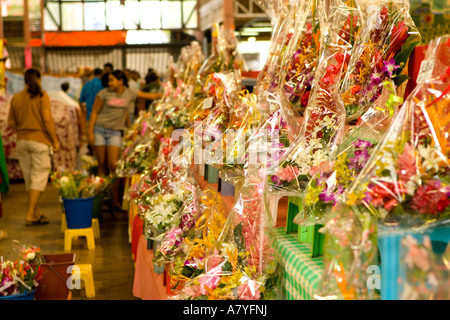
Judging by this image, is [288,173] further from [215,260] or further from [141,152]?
[141,152]

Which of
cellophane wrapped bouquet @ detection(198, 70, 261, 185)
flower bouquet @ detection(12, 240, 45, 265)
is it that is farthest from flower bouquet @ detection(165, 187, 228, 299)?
flower bouquet @ detection(12, 240, 45, 265)

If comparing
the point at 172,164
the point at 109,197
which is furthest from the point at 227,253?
the point at 109,197

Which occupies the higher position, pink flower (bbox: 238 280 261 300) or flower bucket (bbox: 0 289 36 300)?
pink flower (bbox: 238 280 261 300)

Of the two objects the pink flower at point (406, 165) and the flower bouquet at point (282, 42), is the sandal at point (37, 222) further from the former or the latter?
the pink flower at point (406, 165)

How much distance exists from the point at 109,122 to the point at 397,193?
17.3 feet

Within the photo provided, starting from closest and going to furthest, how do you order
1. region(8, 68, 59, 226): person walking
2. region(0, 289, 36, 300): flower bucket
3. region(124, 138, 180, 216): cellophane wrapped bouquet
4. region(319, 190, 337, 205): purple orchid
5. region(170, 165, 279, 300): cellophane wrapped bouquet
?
region(319, 190, 337, 205): purple orchid < region(170, 165, 279, 300): cellophane wrapped bouquet < region(0, 289, 36, 300): flower bucket < region(124, 138, 180, 216): cellophane wrapped bouquet < region(8, 68, 59, 226): person walking

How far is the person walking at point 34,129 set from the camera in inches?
225

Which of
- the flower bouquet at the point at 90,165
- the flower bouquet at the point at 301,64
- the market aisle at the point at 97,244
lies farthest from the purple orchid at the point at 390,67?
the flower bouquet at the point at 90,165

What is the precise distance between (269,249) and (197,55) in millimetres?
3460

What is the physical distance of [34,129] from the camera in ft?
18.8

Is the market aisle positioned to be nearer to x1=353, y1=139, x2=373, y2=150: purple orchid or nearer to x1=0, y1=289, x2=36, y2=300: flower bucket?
x1=0, y1=289, x2=36, y2=300: flower bucket

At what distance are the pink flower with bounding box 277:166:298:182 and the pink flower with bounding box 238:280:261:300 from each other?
35cm

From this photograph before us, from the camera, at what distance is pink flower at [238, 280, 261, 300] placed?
1.54m

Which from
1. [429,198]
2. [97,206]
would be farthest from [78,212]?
[429,198]
